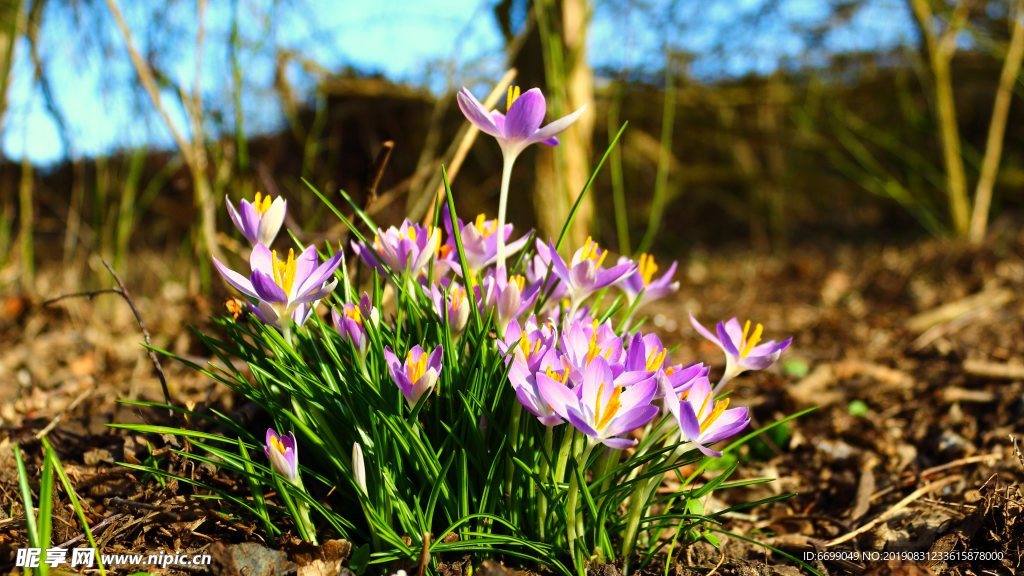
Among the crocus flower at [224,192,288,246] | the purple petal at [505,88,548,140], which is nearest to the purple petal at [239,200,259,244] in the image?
the crocus flower at [224,192,288,246]

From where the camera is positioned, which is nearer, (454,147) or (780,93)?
(454,147)

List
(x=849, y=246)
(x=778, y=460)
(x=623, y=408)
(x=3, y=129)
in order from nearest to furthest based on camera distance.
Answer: (x=623, y=408) → (x=778, y=460) → (x=3, y=129) → (x=849, y=246)

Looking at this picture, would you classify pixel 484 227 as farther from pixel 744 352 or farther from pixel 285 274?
pixel 744 352

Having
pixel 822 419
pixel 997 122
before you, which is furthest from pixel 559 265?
pixel 997 122

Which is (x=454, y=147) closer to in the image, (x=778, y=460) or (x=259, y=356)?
(x=259, y=356)

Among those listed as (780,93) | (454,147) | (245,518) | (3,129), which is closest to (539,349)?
(245,518)

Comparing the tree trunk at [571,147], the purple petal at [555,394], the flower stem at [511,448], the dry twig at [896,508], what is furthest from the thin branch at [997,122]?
the purple petal at [555,394]

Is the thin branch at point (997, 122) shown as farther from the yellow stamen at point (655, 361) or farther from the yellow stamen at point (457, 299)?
the yellow stamen at point (457, 299)
